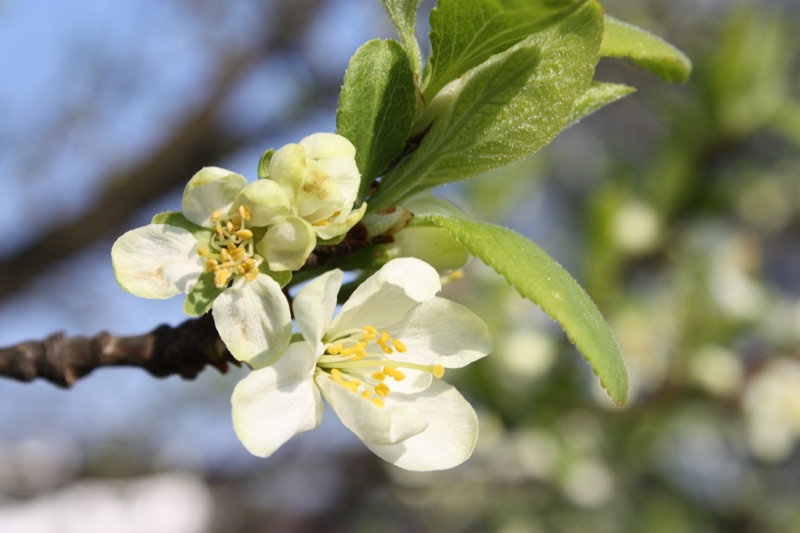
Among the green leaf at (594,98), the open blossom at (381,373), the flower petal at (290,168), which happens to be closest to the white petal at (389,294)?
the open blossom at (381,373)

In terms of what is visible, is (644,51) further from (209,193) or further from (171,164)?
(171,164)

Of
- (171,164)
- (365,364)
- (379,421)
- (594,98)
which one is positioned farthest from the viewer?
(171,164)

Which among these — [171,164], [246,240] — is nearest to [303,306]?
[246,240]

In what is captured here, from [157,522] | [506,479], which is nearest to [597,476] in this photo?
[506,479]

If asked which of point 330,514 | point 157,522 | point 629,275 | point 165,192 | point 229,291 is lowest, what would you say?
point 157,522

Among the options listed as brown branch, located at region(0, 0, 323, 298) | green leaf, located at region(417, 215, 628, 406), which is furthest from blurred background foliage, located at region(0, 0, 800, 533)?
green leaf, located at region(417, 215, 628, 406)

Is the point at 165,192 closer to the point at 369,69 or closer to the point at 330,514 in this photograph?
the point at 330,514
